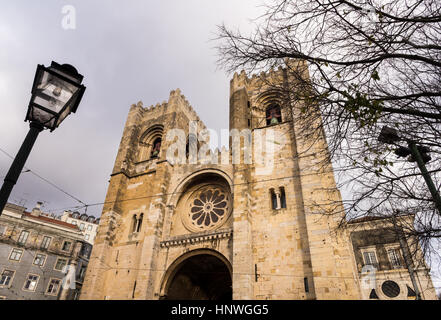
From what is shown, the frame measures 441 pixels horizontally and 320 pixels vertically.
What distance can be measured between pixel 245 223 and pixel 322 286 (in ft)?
13.0

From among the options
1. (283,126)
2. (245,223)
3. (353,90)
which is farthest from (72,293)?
(353,90)

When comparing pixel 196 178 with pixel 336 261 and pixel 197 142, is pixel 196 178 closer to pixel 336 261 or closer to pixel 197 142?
pixel 197 142

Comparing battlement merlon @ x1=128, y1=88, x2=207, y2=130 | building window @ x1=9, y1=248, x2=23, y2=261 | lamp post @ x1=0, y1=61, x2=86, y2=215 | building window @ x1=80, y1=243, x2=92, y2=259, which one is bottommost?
lamp post @ x1=0, y1=61, x2=86, y2=215

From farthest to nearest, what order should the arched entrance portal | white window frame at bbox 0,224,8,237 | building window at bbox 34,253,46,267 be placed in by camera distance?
building window at bbox 34,253,46,267, white window frame at bbox 0,224,8,237, the arched entrance portal

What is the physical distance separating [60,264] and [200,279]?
19651mm

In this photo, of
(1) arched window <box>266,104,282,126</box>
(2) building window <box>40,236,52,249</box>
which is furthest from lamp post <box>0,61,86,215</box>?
(2) building window <box>40,236,52,249</box>

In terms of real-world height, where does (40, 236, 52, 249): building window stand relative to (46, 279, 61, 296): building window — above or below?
above

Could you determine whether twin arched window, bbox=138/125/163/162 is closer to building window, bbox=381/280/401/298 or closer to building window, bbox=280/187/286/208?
building window, bbox=280/187/286/208

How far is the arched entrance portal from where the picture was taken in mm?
13836

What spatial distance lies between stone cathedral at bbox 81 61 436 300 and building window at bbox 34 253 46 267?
49.3 ft

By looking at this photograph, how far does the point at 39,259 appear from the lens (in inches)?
1026

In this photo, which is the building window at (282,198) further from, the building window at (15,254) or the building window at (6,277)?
the building window at (15,254)

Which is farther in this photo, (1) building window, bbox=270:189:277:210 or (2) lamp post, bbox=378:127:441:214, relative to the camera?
(1) building window, bbox=270:189:277:210

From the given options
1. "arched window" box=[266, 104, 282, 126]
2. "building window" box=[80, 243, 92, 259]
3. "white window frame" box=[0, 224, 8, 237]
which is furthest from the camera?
"building window" box=[80, 243, 92, 259]
